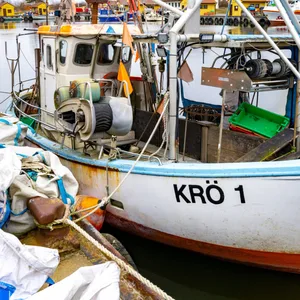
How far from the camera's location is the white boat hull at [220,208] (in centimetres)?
455

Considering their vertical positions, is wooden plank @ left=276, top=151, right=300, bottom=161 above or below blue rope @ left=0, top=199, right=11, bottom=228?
above

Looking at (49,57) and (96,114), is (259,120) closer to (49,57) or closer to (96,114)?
(96,114)

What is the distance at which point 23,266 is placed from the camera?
2.91 metres

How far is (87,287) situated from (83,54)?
15.8ft


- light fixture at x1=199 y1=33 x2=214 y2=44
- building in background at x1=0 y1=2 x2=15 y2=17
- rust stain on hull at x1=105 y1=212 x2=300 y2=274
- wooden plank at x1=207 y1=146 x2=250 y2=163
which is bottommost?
rust stain on hull at x1=105 y1=212 x2=300 y2=274

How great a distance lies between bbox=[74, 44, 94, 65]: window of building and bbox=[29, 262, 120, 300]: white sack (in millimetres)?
4600

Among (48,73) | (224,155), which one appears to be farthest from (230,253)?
(48,73)

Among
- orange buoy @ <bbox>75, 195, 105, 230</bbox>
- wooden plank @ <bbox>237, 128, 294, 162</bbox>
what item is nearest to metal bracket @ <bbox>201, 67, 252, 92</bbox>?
wooden plank @ <bbox>237, 128, 294, 162</bbox>

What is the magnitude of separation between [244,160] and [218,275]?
158cm

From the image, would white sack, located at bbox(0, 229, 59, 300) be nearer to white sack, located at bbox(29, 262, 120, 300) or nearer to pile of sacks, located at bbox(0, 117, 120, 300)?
pile of sacks, located at bbox(0, 117, 120, 300)

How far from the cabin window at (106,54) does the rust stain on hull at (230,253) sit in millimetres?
2655

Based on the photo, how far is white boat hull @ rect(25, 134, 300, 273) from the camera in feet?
14.9

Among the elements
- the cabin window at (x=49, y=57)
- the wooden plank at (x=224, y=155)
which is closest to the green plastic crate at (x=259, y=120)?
the wooden plank at (x=224, y=155)

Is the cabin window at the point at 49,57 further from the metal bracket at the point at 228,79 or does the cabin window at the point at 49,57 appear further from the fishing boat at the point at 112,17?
the metal bracket at the point at 228,79
